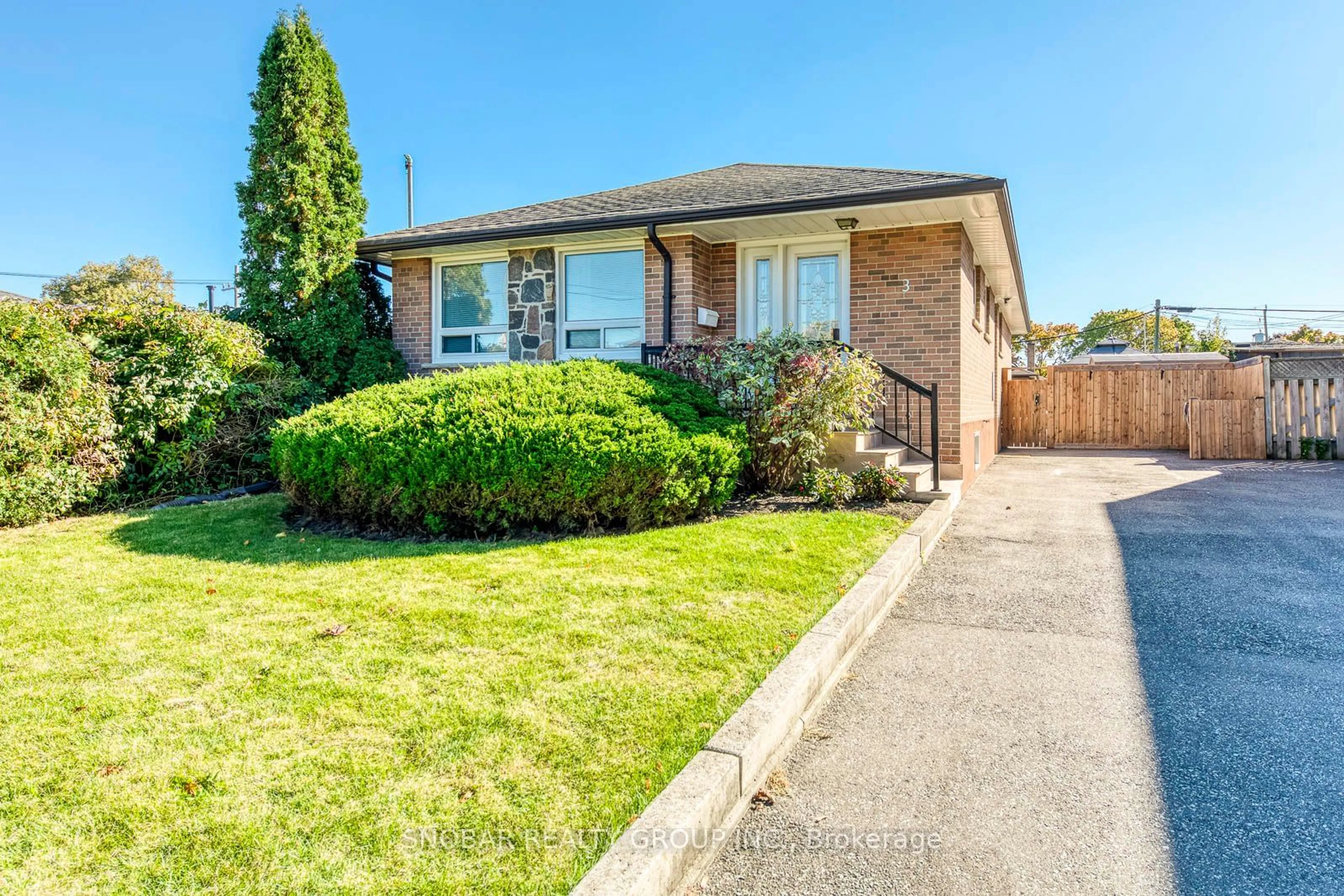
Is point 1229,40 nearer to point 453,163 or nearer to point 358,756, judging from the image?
point 358,756

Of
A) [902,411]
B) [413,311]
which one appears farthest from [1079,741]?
[413,311]

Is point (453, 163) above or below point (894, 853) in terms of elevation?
above

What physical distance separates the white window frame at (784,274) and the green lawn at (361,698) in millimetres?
4494

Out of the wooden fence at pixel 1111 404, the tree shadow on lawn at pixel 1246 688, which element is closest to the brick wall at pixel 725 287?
the tree shadow on lawn at pixel 1246 688

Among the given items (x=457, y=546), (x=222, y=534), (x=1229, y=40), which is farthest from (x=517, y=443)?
(x=1229, y=40)

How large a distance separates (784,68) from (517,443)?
352 inches

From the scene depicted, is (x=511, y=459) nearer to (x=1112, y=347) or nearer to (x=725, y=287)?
(x=725, y=287)

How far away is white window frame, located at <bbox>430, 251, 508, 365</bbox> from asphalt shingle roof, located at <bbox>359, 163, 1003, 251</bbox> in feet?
1.51

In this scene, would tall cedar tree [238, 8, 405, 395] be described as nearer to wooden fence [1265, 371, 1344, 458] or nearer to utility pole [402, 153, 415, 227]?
utility pole [402, 153, 415, 227]

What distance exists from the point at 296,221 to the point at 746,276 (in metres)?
6.19

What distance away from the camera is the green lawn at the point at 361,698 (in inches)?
73.0

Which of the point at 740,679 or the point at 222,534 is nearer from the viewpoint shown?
the point at 740,679

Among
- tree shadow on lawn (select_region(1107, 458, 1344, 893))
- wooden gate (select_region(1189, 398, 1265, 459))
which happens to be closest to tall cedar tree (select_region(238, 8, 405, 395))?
tree shadow on lawn (select_region(1107, 458, 1344, 893))

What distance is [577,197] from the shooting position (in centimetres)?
1112
